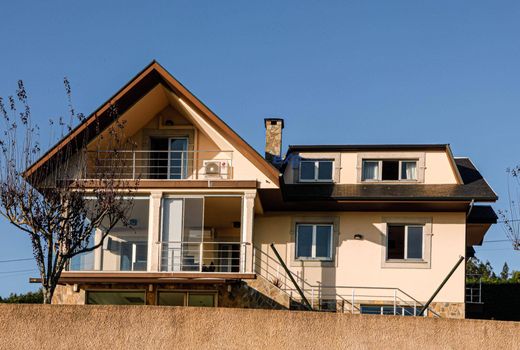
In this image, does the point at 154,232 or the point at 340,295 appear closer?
the point at 154,232

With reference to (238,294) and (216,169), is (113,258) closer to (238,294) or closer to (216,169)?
(238,294)

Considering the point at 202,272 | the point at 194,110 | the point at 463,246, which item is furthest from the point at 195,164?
the point at 463,246

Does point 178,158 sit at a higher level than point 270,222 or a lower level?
higher

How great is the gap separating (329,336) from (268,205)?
1217 cm

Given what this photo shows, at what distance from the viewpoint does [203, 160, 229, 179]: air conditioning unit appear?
2783 cm

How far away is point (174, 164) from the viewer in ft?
93.9

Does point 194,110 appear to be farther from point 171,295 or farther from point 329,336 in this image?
point 329,336

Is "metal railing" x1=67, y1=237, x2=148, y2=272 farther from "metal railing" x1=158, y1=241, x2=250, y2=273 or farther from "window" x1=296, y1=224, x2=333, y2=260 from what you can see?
"window" x1=296, y1=224, x2=333, y2=260

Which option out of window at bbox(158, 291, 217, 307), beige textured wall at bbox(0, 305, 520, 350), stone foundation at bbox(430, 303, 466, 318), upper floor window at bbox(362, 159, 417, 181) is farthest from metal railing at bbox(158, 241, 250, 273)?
beige textured wall at bbox(0, 305, 520, 350)

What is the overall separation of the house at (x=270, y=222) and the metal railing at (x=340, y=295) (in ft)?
0.11

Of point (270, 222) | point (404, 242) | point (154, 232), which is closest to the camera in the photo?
point (154, 232)

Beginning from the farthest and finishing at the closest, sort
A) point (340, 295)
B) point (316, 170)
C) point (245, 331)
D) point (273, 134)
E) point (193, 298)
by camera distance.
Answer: point (273, 134)
point (316, 170)
point (340, 295)
point (193, 298)
point (245, 331)

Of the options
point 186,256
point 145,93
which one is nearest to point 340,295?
point 186,256

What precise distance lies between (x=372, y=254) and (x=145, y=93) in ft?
27.2
